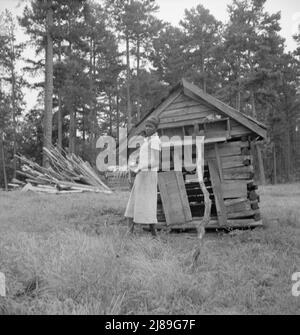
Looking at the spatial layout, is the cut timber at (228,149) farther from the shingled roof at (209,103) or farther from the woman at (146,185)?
the woman at (146,185)

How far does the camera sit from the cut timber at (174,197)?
375 inches

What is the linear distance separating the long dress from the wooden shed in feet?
6.55

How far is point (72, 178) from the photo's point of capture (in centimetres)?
1891

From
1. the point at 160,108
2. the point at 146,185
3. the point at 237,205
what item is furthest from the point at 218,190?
the point at 160,108

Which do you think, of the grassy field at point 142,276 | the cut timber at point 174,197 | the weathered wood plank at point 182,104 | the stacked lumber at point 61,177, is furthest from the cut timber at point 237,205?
the stacked lumber at point 61,177

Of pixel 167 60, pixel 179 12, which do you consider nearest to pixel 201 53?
pixel 167 60

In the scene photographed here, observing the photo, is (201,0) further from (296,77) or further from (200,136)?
(200,136)

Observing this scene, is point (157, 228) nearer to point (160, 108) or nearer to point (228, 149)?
point (228, 149)

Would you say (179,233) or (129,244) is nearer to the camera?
(129,244)

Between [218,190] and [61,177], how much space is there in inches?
447

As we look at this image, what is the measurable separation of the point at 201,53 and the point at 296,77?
345 inches

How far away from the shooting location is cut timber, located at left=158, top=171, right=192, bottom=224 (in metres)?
9.53

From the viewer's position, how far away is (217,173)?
9516 millimetres

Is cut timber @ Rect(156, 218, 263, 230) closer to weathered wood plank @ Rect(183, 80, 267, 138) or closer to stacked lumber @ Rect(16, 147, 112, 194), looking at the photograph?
weathered wood plank @ Rect(183, 80, 267, 138)
